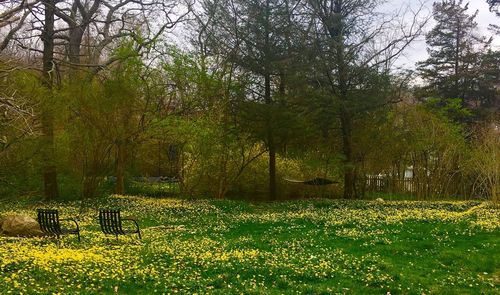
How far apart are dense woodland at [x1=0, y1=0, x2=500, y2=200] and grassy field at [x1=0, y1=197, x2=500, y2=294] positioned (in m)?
6.63

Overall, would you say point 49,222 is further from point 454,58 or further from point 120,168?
point 454,58


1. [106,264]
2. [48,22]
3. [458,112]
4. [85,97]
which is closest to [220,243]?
[106,264]

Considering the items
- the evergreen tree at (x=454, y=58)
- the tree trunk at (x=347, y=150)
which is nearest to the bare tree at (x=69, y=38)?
the tree trunk at (x=347, y=150)

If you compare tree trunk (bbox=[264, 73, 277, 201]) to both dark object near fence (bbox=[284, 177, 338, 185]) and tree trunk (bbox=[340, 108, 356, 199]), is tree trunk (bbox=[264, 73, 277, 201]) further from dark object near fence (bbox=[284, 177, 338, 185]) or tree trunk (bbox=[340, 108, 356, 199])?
tree trunk (bbox=[340, 108, 356, 199])

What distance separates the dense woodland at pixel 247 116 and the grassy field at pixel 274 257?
21.7 ft

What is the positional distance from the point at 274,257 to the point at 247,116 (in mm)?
15810

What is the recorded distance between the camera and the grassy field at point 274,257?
8.20 metres

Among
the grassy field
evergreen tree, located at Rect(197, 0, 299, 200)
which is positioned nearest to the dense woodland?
evergreen tree, located at Rect(197, 0, 299, 200)

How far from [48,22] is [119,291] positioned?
21.3 meters

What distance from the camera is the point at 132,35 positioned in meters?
25.2

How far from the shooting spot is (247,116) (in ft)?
85.1

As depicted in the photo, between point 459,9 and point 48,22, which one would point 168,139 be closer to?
point 48,22

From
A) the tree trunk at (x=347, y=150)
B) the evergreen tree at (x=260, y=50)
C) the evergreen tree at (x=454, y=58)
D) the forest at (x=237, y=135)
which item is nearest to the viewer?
the forest at (x=237, y=135)

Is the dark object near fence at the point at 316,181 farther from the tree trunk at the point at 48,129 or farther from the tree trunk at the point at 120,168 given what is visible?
the tree trunk at the point at 48,129
